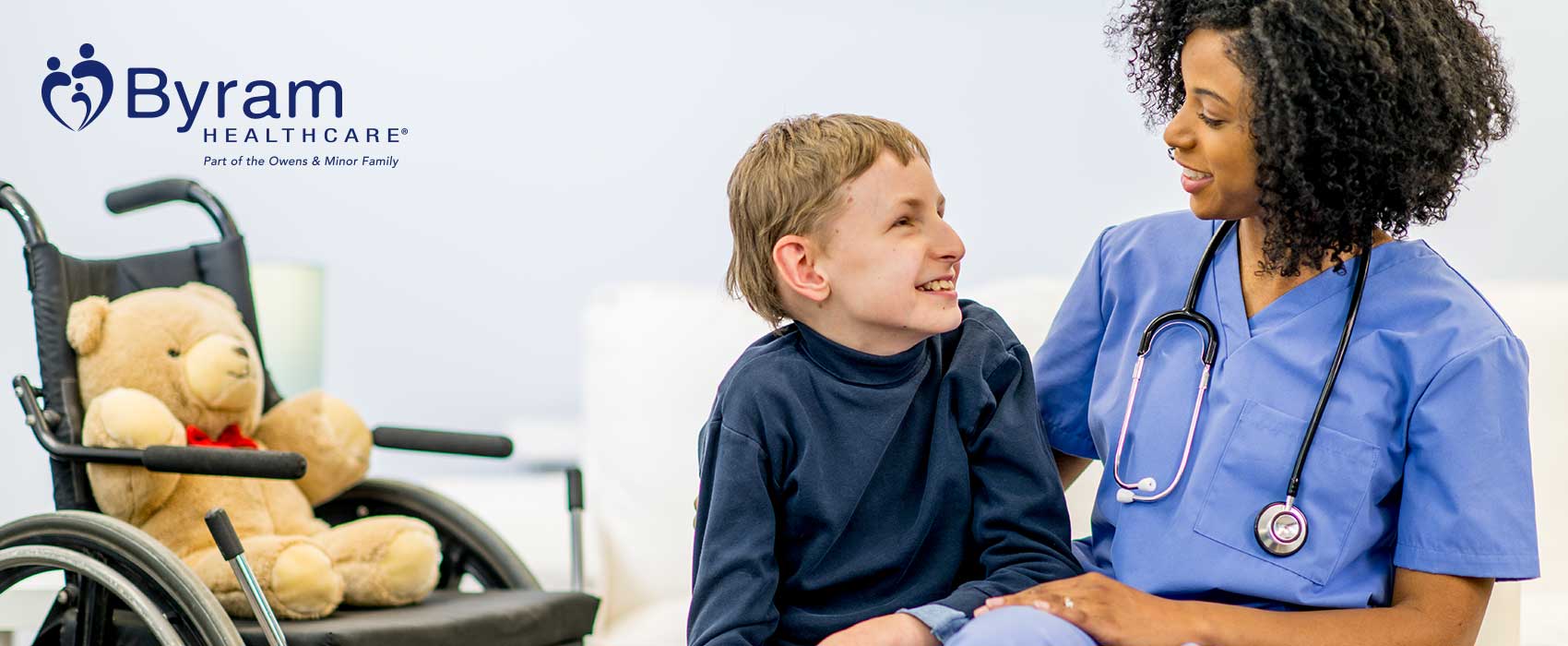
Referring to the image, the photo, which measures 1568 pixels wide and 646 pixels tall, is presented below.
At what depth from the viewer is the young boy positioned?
1184mm

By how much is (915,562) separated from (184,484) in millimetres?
1165

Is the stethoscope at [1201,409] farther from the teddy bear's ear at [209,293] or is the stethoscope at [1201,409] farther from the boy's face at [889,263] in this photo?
the teddy bear's ear at [209,293]

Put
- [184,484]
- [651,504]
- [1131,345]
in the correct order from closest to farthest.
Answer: [1131,345] < [184,484] < [651,504]

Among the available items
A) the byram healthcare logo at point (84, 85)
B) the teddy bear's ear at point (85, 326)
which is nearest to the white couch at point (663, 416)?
the teddy bear's ear at point (85, 326)

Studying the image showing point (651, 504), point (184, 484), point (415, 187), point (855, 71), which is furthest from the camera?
point (415, 187)

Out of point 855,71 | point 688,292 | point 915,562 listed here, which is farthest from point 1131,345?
point 855,71

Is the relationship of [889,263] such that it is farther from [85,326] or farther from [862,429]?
[85,326]

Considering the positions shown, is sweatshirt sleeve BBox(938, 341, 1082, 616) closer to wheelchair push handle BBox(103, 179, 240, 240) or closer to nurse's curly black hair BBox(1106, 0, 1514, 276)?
nurse's curly black hair BBox(1106, 0, 1514, 276)

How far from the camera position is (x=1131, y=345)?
128cm

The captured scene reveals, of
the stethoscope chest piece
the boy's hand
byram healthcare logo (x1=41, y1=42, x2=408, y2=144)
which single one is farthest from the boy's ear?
byram healthcare logo (x1=41, y1=42, x2=408, y2=144)

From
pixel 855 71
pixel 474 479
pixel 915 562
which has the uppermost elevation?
pixel 855 71

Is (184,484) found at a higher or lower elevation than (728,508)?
lower

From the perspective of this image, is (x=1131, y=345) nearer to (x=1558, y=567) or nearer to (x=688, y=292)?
(x=688, y=292)

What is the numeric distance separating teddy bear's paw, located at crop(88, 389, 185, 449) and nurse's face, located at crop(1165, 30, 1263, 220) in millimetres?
1345
